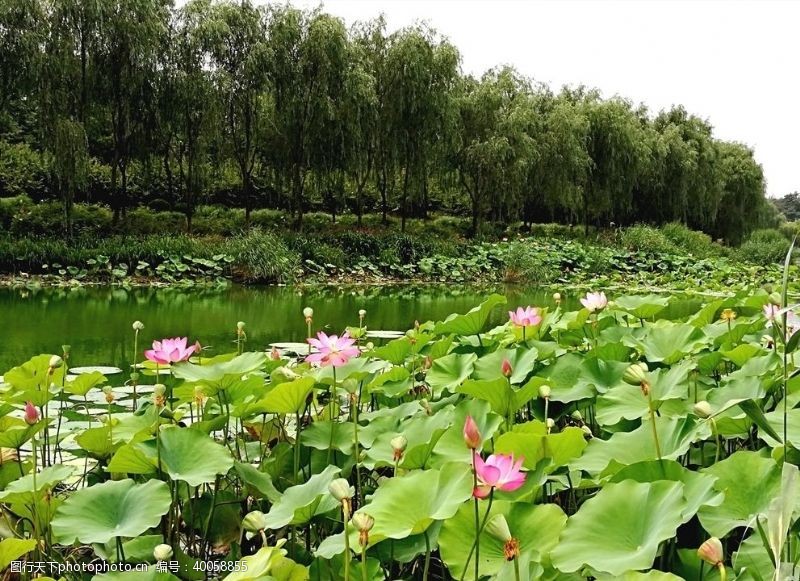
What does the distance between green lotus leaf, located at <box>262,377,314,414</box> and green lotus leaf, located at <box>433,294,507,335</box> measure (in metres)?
0.80

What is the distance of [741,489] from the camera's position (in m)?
0.90

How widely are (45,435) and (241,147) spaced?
1386 centimetres

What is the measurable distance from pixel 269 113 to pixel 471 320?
12725 millimetres

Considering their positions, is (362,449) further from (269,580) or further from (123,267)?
(123,267)

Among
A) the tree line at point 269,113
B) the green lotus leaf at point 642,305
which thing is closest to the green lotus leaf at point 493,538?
the green lotus leaf at point 642,305

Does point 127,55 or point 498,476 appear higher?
point 127,55

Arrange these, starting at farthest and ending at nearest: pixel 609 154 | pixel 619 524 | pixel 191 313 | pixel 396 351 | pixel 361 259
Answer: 1. pixel 609 154
2. pixel 361 259
3. pixel 191 313
4. pixel 396 351
5. pixel 619 524

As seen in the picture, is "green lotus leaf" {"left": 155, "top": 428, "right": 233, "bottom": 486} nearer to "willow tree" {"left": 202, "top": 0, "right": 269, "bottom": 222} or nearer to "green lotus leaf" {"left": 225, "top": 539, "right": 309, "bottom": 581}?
"green lotus leaf" {"left": 225, "top": 539, "right": 309, "bottom": 581}

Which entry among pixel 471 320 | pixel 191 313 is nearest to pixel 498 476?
pixel 471 320

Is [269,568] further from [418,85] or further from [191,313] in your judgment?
[418,85]

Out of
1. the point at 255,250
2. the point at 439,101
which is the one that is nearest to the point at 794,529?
the point at 255,250

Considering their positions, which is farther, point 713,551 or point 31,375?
point 31,375

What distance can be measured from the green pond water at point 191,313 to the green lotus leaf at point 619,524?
6.15 ft

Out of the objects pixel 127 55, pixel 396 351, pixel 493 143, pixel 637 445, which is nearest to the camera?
pixel 637 445
